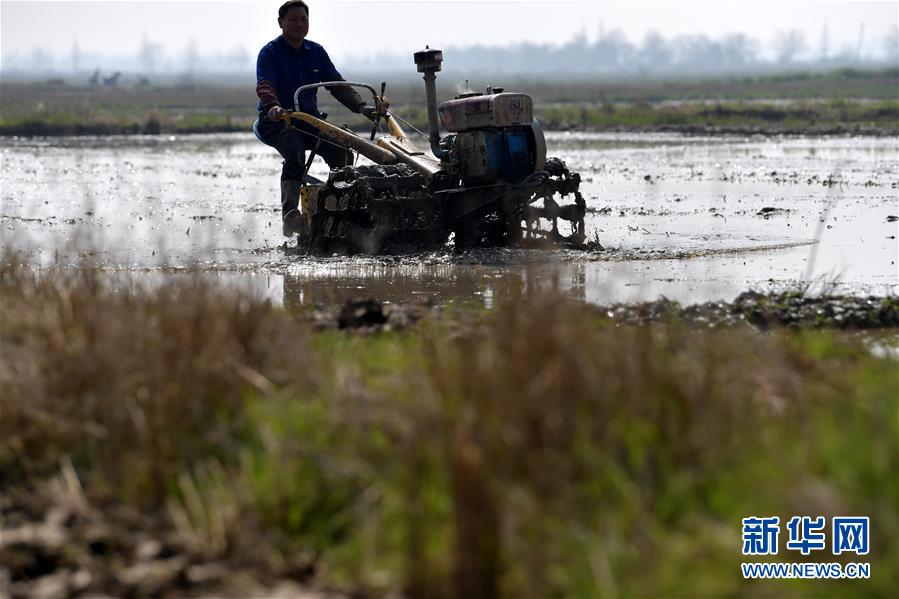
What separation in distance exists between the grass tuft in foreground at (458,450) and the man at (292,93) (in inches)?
259

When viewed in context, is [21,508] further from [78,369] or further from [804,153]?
[804,153]

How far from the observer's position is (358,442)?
172 inches

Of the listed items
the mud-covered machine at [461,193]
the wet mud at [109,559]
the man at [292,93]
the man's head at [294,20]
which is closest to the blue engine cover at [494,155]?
the mud-covered machine at [461,193]

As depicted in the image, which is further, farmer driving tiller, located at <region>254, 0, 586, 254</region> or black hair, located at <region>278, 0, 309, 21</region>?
black hair, located at <region>278, 0, 309, 21</region>

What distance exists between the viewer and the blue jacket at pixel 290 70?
11.9 metres

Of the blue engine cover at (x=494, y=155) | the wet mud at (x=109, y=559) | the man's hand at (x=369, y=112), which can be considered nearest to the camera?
the wet mud at (x=109, y=559)

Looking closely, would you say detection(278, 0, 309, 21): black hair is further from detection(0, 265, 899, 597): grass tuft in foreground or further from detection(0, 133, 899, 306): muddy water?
detection(0, 265, 899, 597): grass tuft in foreground

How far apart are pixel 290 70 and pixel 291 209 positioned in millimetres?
1253

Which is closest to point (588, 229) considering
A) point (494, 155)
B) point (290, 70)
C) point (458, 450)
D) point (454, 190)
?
point (494, 155)

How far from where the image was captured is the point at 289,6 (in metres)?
11.9

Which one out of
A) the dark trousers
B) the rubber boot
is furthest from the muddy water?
the dark trousers

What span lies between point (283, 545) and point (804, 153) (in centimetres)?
2280

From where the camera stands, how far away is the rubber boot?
38.9 ft

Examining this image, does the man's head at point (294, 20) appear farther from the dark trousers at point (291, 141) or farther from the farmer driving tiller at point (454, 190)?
the dark trousers at point (291, 141)
